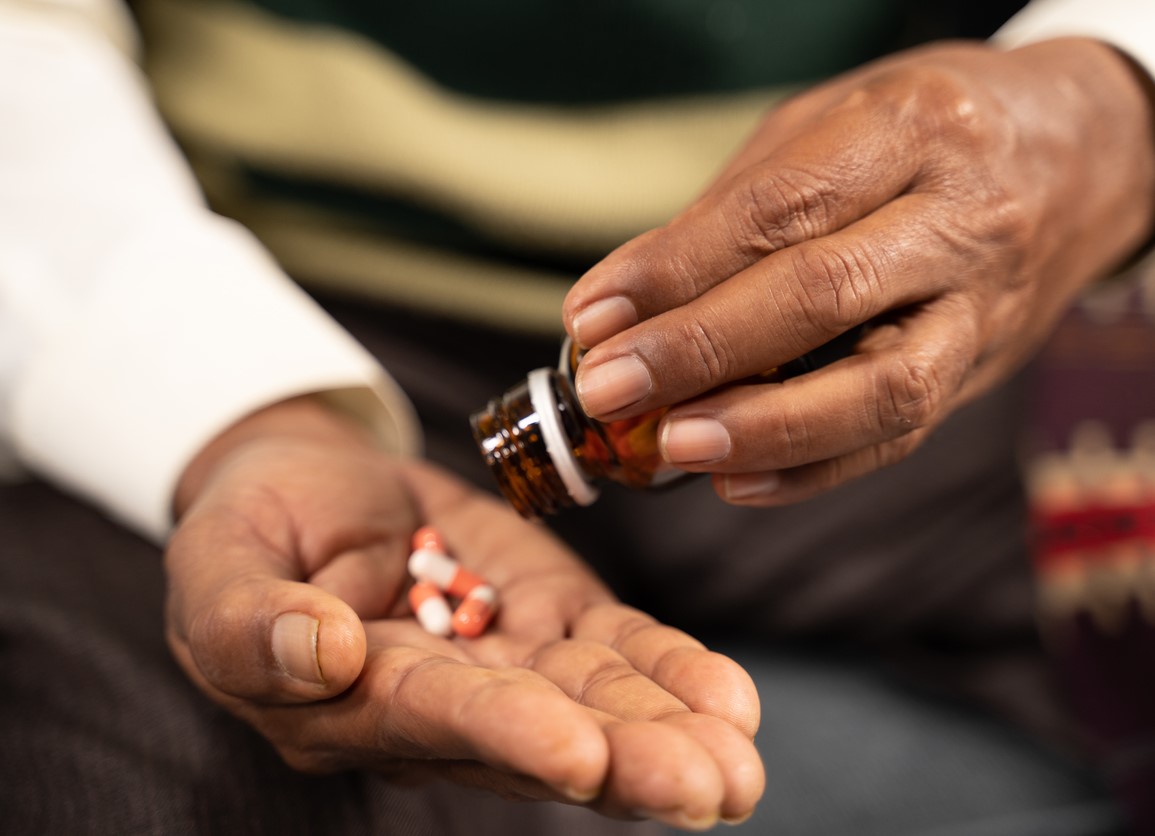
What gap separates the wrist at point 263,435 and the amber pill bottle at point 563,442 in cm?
23

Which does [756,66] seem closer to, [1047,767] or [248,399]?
[248,399]

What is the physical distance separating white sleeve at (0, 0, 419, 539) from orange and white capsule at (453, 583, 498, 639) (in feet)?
0.87

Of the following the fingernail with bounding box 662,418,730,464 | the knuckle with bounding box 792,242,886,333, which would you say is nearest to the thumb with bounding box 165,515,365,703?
the fingernail with bounding box 662,418,730,464

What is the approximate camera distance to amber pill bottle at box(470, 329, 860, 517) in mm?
617

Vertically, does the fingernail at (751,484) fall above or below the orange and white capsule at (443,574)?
above

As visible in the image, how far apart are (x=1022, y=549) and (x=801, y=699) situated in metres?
0.35

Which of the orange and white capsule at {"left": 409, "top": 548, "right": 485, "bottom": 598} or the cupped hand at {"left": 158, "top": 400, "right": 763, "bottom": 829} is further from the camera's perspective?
the orange and white capsule at {"left": 409, "top": 548, "right": 485, "bottom": 598}

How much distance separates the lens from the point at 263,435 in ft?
2.63

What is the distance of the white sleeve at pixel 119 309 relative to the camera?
0.82m

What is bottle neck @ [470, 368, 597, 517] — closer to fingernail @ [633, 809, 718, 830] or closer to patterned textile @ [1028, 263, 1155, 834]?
fingernail @ [633, 809, 718, 830]

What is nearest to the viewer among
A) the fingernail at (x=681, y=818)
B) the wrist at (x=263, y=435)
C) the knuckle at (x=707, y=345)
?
the fingernail at (x=681, y=818)

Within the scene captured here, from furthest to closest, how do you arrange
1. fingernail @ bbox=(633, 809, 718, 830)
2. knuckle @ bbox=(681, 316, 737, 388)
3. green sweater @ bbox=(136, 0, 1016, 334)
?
green sweater @ bbox=(136, 0, 1016, 334), knuckle @ bbox=(681, 316, 737, 388), fingernail @ bbox=(633, 809, 718, 830)

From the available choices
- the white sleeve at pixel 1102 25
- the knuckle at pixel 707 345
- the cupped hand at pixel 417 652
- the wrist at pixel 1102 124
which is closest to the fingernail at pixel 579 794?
the cupped hand at pixel 417 652

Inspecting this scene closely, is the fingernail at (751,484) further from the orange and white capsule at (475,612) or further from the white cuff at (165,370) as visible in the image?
the white cuff at (165,370)
